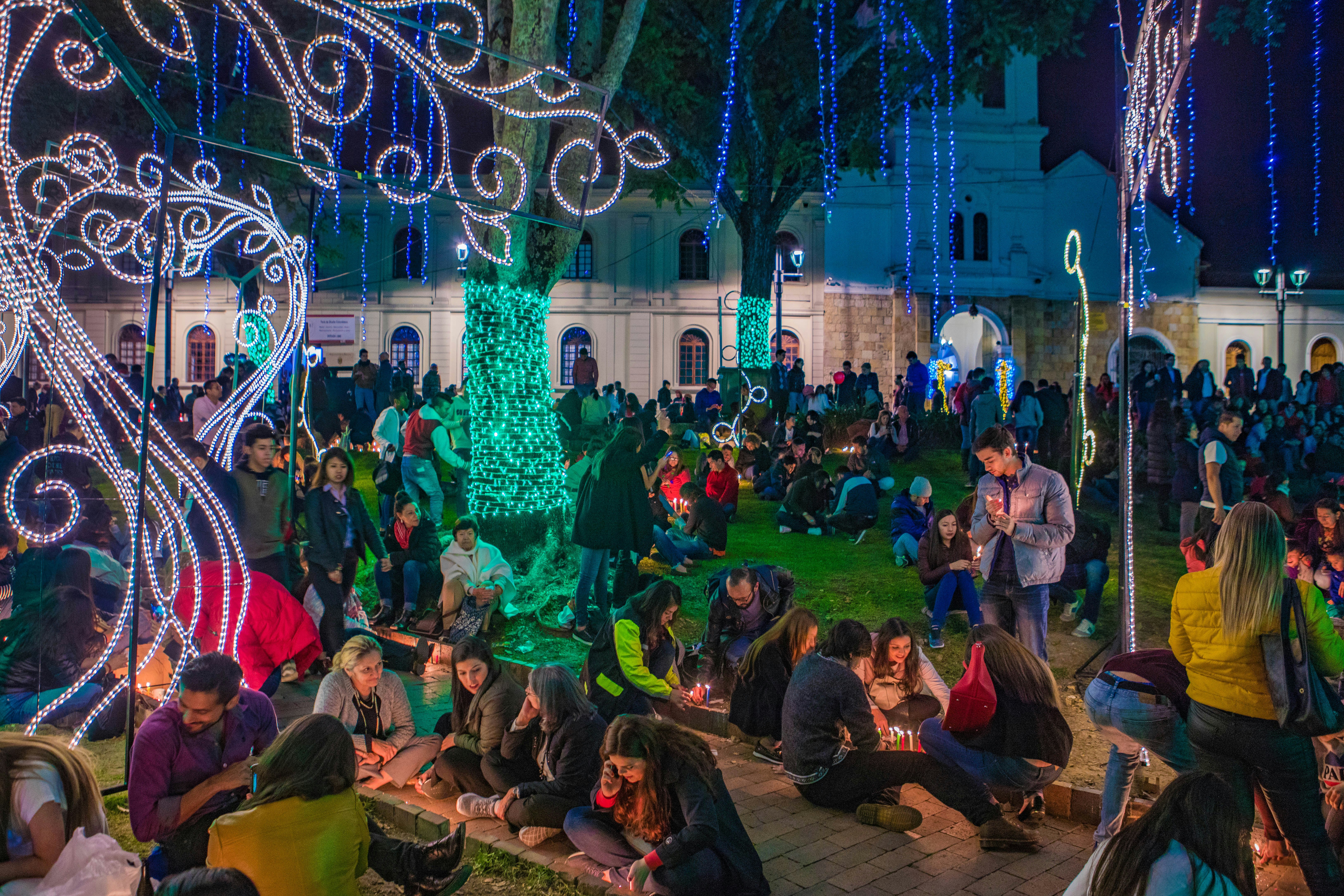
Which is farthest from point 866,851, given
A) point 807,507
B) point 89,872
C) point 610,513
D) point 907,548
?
point 807,507

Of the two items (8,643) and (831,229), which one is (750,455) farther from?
(831,229)

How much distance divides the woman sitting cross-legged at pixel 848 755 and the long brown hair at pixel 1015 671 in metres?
0.49

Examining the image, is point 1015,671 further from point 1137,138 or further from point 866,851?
point 1137,138

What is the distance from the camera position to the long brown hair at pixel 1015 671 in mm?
5371

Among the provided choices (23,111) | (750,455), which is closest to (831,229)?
(750,455)

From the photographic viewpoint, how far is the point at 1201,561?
6.04 m

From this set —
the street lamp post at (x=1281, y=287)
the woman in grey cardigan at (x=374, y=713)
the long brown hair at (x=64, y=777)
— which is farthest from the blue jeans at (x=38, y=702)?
the street lamp post at (x=1281, y=287)

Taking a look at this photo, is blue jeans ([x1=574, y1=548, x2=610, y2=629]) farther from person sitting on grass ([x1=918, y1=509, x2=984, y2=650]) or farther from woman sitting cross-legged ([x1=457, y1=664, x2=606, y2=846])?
woman sitting cross-legged ([x1=457, y1=664, x2=606, y2=846])

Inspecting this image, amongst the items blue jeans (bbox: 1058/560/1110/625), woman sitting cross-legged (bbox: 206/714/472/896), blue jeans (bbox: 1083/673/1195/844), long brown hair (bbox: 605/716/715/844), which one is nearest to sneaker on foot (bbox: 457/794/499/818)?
long brown hair (bbox: 605/716/715/844)

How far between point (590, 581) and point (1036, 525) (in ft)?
12.9

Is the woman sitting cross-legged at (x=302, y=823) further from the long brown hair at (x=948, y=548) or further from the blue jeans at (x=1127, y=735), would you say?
the long brown hair at (x=948, y=548)

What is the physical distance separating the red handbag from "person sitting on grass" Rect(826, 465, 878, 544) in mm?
7252

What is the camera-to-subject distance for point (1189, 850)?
10.1 feet

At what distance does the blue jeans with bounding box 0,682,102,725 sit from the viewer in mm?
6340
